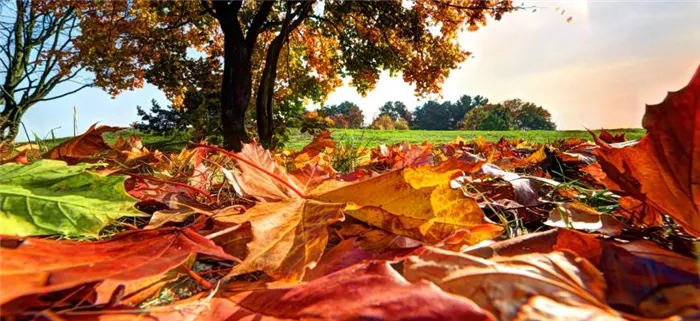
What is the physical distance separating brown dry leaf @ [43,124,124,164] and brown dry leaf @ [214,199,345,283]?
477mm

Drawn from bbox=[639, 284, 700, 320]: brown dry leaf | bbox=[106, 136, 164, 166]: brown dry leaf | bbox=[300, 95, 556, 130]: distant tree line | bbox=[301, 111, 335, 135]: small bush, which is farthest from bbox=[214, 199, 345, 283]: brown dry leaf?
bbox=[300, 95, 556, 130]: distant tree line

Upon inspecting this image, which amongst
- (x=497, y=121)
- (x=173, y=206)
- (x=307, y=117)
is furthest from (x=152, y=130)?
(x=497, y=121)

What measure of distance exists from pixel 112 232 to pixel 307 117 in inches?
269

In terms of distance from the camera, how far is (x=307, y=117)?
7.34 meters

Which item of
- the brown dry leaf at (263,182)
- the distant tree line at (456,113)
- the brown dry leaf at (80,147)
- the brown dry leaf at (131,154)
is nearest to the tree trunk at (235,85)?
the brown dry leaf at (131,154)

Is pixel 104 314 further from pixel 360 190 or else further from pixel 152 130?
pixel 152 130

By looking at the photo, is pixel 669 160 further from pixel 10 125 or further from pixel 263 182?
pixel 10 125

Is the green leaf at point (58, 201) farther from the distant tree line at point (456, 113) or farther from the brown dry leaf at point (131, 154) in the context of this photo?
the distant tree line at point (456, 113)

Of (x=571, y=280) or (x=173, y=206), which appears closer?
(x=571, y=280)

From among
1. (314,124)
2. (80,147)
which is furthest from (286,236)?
(314,124)

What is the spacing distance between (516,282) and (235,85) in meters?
5.94

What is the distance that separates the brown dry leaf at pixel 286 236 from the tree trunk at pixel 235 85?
538 centimetres

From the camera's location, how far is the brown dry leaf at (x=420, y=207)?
43 centimetres

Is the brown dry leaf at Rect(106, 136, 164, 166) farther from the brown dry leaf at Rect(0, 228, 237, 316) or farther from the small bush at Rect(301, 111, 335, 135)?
the small bush at Rect(301, 111, 335, 135)
